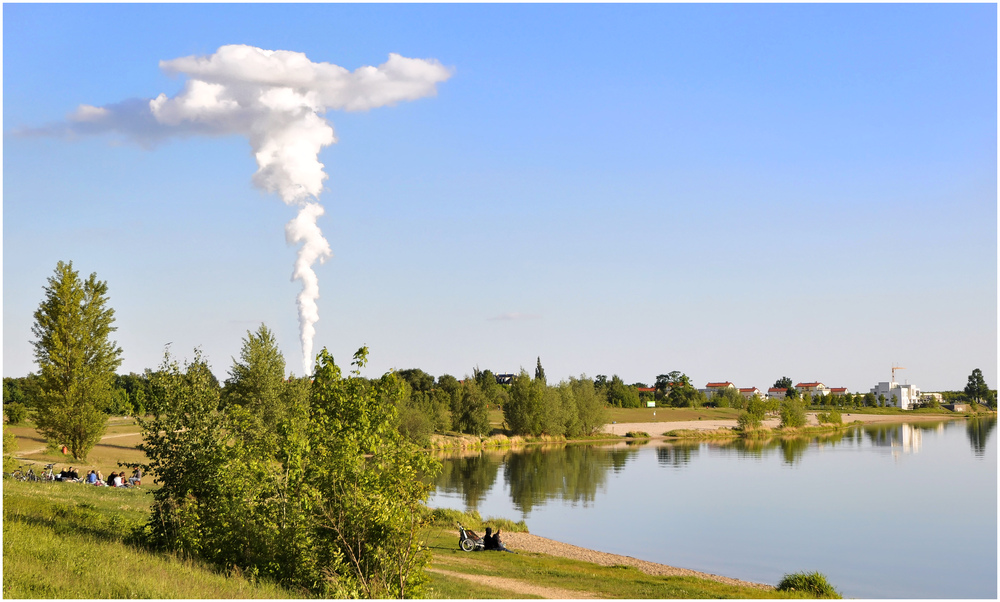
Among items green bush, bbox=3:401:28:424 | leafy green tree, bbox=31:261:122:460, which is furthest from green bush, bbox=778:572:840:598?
green bush, bbox=3:401:28:424

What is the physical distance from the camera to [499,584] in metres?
24.2

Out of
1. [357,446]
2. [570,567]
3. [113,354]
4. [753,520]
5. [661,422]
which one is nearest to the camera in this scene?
[357,446]

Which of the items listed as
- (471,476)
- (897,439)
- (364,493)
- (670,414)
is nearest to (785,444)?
(897,439)

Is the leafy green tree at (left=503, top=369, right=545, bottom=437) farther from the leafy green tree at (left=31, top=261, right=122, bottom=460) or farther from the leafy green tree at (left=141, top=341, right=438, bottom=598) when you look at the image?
the leafy green tree at (left=141, top=341, right=438, bottom=598)

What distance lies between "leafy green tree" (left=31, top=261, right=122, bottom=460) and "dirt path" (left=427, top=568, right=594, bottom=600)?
33386 mm

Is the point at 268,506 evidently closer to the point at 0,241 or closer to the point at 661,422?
the point at 0,241

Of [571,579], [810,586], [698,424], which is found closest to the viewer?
[571,579]

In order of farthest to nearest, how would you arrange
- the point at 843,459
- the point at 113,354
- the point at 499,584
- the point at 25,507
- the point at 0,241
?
the point at 843,459
the point at 113,354
the point at 499,584
the point at 25,507
the point at 0,241

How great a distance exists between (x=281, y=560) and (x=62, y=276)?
39.3 metres

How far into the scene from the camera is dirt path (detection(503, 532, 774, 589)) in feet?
100

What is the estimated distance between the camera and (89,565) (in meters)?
15.2

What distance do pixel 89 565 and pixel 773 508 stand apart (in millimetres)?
44349

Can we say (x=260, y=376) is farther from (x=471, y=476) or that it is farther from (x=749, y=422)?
(x=749, y=422)

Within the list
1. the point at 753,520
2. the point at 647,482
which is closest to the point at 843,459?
the point at 647,482
